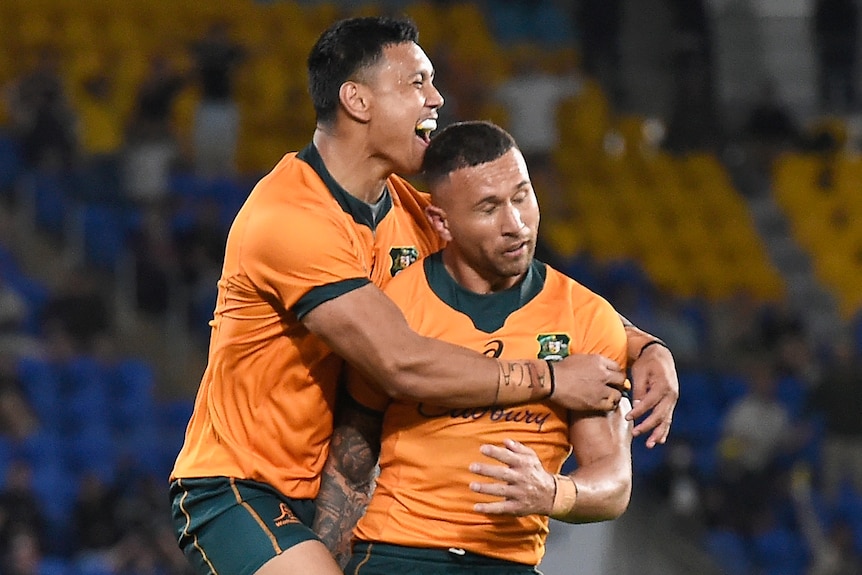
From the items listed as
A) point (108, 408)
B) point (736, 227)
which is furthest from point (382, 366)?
point (736, 227)

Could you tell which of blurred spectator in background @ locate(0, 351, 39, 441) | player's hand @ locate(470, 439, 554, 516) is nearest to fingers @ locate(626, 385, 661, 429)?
player's hand @ locate(470, 439, 554, 516)

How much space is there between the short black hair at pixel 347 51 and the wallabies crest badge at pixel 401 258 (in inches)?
15.6

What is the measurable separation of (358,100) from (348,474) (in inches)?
38.6

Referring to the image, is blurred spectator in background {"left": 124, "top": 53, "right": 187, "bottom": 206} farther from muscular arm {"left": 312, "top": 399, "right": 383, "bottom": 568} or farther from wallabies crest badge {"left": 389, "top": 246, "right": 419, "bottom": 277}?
muscular arm {"left": 312, "top": 399, "right": 383, "bottom": 568}

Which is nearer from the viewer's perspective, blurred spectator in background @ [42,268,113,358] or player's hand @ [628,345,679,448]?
player's hand @ [628,345,679,448]

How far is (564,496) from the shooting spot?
3.35 meters

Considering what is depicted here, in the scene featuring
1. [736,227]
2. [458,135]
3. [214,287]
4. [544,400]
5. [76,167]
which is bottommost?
[736,227]

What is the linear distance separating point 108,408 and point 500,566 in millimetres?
6241

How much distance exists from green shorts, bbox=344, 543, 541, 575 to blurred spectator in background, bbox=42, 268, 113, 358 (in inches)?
245

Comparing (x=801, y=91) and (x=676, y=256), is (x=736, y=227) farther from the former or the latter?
(x=801, y=91)

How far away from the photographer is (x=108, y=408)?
9398 mm

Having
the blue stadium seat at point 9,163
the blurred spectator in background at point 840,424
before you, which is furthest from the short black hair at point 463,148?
the blue stadium seat at point 9,163

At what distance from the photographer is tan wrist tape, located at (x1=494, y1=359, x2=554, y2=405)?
3.51 m

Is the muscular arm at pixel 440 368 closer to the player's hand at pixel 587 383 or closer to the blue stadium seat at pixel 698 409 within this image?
the player's hand at pixel 587 383
